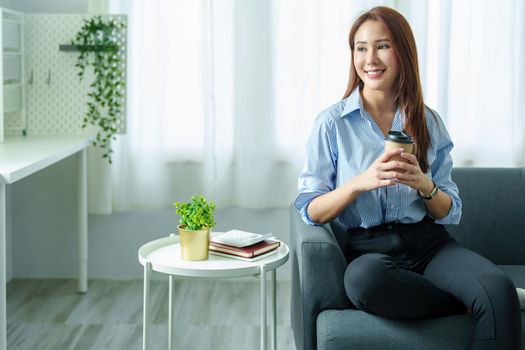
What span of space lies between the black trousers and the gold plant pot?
0.45 m

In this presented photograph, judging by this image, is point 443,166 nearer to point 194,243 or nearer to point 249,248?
point 249,248

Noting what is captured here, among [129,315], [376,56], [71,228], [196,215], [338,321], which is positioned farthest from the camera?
[71,228]

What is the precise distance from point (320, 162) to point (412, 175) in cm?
33

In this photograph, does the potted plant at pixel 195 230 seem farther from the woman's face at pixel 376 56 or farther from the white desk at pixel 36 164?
the woman's face at pixel 376 56

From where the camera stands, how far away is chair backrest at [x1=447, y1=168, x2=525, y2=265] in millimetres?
2965

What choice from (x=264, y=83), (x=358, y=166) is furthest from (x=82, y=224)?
(x=358, y=166)

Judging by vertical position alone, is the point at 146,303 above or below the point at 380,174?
below

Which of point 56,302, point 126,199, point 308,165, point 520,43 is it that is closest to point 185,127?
point 126,199

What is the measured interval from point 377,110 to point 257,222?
1.43m

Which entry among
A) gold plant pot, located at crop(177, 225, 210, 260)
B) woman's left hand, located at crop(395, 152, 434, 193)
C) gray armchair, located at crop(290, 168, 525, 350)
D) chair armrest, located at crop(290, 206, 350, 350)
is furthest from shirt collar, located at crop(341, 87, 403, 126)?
gold plant pot, located at crop(177, 225, 210, 260)

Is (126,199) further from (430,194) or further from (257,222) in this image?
(430,194)

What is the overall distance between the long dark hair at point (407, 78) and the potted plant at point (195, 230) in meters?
0.69

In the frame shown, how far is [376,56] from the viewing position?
99.0 inches

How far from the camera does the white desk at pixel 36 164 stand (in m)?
2.38
